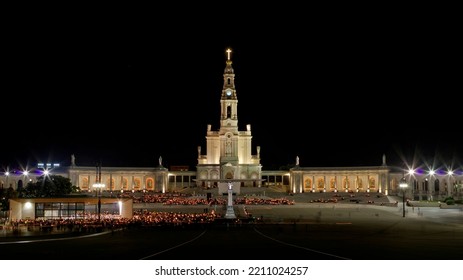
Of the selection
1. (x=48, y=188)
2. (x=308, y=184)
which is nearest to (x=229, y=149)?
(x=308, y=184)

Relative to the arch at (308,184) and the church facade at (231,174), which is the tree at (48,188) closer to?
the church facade at (231,174)

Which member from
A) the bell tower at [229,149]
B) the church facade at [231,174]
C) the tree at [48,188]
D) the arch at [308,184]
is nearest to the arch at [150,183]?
the church facade at [231,174]

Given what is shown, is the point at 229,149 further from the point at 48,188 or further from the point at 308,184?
the point at 48,188

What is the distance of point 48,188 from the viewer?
7500 cm

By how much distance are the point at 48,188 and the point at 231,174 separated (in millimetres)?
43245

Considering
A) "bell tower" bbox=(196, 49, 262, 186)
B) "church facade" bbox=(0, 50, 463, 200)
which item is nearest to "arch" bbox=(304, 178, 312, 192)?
"church facade" bbox=(0, 50, 463, 200)

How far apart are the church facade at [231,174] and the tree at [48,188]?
85.4ft

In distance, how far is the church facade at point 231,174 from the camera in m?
107

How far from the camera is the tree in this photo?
72938mm

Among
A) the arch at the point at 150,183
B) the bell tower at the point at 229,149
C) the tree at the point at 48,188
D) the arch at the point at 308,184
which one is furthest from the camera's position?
the arch at the point at 150,183

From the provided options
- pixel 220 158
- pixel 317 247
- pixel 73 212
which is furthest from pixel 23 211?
pixel 220 158

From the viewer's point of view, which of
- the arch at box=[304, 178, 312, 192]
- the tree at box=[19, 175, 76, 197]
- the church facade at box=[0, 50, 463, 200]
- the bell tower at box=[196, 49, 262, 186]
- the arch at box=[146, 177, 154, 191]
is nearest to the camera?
the tree at box=[19, 175, 76, 197]

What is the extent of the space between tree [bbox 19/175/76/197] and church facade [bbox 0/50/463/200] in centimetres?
2602

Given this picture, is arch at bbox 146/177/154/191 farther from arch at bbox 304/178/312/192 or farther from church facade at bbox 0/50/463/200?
arch at bbox 304/178/312/192
